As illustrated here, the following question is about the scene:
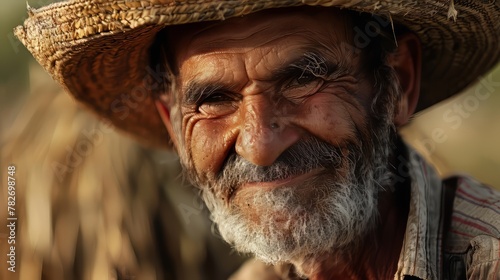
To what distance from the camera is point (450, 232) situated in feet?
7.23

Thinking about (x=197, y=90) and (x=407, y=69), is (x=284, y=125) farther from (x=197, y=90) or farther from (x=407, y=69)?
(x=407, y=69)

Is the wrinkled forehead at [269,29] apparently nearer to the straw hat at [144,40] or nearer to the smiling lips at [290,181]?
the straw hat at [144,40]

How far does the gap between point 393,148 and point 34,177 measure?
2.03m

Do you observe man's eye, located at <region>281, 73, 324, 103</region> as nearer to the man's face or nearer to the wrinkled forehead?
the man's face

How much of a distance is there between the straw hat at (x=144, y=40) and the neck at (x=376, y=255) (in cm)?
46

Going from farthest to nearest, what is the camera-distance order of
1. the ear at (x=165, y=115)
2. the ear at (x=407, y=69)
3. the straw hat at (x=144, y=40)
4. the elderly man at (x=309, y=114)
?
1. the ear at (x=165, y=115)
2. the ear at (x=407, y=69)
3. the elderly man at (x=309, y=114)
4. the straw hat at (x=144, y=40)

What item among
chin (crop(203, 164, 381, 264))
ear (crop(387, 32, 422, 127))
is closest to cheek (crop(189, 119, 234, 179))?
chin (crop(203, 164, 381, 264))

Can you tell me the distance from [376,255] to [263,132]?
1.92 ft

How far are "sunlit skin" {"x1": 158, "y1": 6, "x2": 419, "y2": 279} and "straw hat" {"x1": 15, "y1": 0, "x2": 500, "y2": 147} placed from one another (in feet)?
0.51

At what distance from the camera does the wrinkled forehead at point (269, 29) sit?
6.62 feet

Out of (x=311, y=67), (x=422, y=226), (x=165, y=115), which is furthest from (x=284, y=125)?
(x=165, y=115)

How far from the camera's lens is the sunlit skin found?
202 centimetres

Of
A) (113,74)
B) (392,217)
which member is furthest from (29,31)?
(392,217)

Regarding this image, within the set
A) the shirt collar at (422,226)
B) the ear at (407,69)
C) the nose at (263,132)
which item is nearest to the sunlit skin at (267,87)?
the nose at (263,132)
